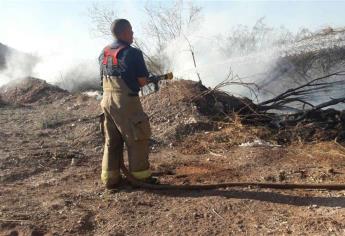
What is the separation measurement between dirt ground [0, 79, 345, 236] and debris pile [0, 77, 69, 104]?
6325mm

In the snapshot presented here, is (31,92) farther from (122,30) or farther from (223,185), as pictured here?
(223,185)

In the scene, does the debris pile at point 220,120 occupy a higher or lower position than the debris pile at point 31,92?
lower

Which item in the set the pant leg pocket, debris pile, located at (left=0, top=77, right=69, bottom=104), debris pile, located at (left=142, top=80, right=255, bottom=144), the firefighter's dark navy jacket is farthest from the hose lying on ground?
debris pile, located at (left=0, top=77, right=69, bottom=104)

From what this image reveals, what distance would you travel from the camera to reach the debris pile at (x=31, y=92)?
579 inches

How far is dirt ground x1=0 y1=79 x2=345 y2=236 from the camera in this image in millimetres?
4324

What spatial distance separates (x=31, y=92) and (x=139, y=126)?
35.8 ft

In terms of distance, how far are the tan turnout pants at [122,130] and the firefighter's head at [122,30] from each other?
43 centimetres

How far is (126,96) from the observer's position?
520 centimetres

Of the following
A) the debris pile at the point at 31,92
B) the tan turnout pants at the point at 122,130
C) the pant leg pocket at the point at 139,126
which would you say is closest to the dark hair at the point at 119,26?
the tan turnout pants at the point at 122,130

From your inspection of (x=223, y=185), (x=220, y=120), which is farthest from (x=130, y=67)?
(x=220, y=120)

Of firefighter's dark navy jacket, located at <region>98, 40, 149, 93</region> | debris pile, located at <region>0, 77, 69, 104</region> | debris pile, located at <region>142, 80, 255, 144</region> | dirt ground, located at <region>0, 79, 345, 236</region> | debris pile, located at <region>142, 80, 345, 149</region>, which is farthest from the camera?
debris pile, located at <region>0, 77, 69, 104</region>

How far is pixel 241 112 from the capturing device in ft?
28.8

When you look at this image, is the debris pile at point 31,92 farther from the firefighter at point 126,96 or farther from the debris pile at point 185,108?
the firefighter at point 126,96

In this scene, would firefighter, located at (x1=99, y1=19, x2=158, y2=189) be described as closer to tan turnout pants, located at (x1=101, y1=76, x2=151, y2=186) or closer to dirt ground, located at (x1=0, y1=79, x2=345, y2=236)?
tan turnout pants, located at (x1=101, y1=76, x2=151, y2=186)
